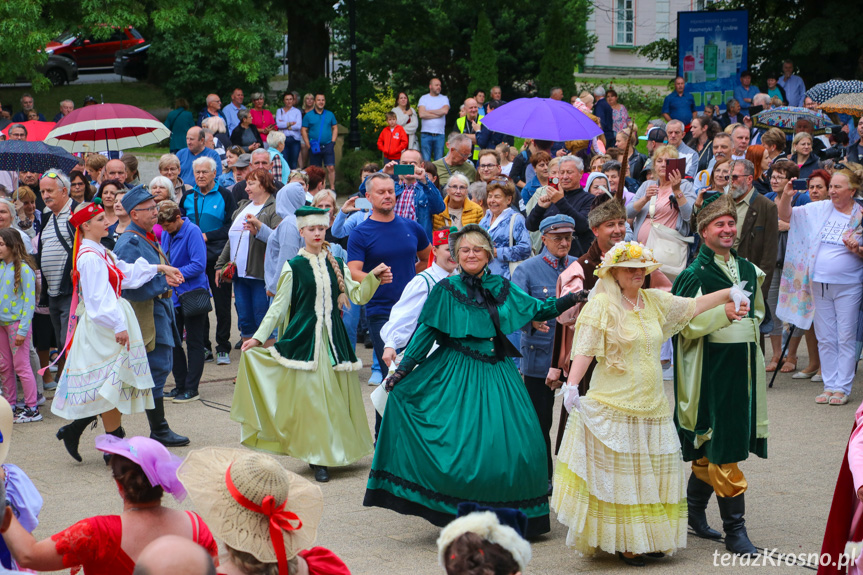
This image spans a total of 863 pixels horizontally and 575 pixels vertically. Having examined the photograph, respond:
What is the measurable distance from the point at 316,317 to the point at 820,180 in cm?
494

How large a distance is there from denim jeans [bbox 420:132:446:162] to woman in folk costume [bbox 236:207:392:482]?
1278cm

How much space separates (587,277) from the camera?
645cm

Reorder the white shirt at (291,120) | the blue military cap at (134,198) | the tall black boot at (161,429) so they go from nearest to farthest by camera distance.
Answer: the tall black boot at (161,429)
the blue military cap at (134,198)
the white shirt at (291,120)


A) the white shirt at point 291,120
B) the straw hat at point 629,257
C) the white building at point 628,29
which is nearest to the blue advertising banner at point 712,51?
the white shirt at point 291,120

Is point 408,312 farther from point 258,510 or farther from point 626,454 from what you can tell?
point 258,510

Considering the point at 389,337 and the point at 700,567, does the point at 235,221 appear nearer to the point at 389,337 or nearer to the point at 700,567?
the point at 389,337

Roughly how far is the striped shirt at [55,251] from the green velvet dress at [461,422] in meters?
4.31

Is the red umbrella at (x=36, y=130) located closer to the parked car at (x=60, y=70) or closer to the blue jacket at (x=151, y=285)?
the blue jacket at (x=151, y=285)

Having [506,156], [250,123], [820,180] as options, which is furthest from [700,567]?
[250,123]

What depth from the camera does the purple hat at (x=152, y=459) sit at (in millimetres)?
3504

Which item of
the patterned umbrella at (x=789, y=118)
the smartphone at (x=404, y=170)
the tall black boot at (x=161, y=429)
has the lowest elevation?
the tall black boot at (x=161, y=429)

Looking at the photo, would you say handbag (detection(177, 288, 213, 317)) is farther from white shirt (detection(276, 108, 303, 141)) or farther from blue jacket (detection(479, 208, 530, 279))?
white shirt (detection(276, 108, 303, 141))

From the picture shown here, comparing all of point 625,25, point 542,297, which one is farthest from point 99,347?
point 625,25

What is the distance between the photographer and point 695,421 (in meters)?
5.77
